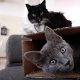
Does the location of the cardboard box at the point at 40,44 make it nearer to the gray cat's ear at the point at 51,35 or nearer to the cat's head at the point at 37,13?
the gray cat's ear at the point at 51,35

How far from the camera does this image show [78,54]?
68cm

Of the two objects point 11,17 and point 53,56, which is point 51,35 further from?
point 11,17

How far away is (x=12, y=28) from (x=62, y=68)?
4.58 meters

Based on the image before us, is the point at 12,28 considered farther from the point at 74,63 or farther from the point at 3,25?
the point at 74,63

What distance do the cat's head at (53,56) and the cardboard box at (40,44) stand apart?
25 millimetres

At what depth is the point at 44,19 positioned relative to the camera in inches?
37.0

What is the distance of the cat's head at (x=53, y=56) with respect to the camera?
581mm

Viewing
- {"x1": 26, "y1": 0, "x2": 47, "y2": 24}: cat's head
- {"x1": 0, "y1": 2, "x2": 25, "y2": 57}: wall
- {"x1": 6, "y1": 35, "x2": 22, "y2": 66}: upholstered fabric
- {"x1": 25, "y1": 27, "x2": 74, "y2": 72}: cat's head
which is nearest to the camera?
{"x1": 25, "y1": 27, "x2": 74, "y2": 72}: cat's head

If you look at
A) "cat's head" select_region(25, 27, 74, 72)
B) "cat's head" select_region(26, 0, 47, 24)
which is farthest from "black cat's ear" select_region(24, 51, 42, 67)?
"cat's head" select_region(26, 0, 47, 24)

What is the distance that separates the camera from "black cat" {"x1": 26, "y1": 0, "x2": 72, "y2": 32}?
90cm

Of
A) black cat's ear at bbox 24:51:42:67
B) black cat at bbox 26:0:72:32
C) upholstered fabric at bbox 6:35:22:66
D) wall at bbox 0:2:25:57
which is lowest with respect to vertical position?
upholstered fabric at bbox 6:35:22:66

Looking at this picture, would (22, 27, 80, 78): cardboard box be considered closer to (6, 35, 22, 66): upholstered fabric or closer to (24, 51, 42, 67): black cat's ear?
(24, 51, 42, 67): black cat's ear

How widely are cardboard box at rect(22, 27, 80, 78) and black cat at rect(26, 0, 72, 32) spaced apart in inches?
5.0

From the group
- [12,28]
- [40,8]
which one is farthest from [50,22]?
[12,28]
